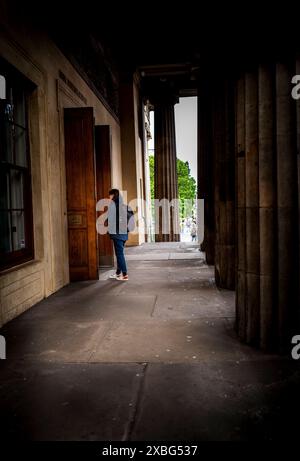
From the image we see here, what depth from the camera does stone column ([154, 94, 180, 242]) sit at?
778 inches

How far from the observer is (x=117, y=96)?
13375mm

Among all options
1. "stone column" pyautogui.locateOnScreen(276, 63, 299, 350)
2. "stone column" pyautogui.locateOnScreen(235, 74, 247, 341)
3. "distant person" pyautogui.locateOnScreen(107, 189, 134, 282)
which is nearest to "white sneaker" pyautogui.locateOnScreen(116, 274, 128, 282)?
"distant person" pyautogui.locateOnScreen(107, 189, 134, 282)

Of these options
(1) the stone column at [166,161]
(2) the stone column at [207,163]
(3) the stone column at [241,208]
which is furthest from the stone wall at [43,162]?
(1) the stone column at [166,161]

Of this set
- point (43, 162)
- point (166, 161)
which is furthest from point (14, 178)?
point (166, 161)

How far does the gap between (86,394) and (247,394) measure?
110 centimetres

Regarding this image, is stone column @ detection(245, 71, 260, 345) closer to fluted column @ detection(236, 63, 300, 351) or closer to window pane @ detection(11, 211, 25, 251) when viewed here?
fluted column @ detection(236, 63, 300, 351)

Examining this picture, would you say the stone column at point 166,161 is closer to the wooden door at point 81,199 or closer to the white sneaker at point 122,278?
the white sneaker at point 122,278

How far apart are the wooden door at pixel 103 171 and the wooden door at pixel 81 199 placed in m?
1.41

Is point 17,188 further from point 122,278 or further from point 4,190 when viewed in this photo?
point 122,278

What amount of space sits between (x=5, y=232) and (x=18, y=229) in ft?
1.45

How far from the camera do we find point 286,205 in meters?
3.10

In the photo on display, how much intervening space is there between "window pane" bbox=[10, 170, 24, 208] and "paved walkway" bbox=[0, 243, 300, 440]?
5.09ft
